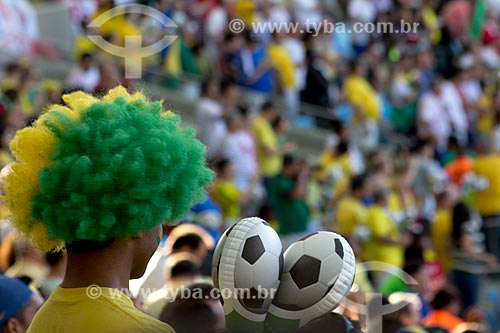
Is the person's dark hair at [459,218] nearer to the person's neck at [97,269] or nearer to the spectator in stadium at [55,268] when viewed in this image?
the spectator in stadium at [55,268]

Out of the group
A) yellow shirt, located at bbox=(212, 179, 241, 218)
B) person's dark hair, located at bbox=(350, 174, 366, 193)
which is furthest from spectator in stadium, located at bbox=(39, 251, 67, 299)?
person's dark hair, located at bbox=(350, 174, 366, 193)

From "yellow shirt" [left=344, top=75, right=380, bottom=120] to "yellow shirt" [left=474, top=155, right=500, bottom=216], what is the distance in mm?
2490

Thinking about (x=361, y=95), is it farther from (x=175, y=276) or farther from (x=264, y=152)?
(x=175, y=276)

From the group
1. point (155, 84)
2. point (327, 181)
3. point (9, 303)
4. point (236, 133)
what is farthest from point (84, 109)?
point (155, 84)

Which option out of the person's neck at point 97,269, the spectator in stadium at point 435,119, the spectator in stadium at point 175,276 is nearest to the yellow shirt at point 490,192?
the spectator in stadium at point 435,119

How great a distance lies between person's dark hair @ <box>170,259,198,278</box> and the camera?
4811 mm

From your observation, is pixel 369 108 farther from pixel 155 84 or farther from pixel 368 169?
pixel 155 84

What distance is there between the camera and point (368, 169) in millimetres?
10992

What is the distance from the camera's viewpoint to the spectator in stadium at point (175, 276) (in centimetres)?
395

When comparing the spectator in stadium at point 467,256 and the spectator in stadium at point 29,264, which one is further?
the spectator in stadium at point 467,256

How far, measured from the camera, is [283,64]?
39.0ft

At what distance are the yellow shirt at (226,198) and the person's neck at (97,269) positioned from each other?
5781mm

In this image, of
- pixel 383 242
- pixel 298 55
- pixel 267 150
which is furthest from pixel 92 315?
pixel 298 55

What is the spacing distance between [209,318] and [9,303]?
831 millimetres
